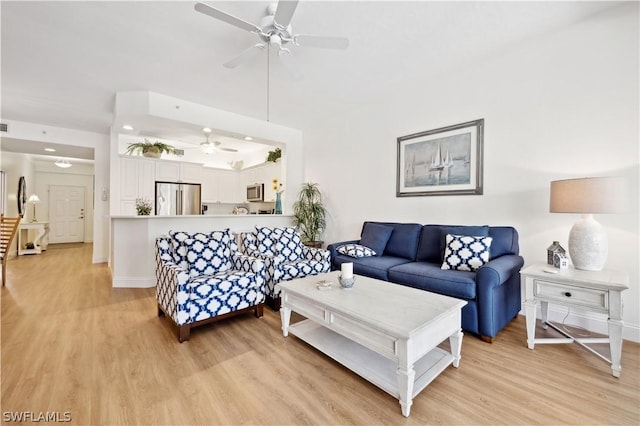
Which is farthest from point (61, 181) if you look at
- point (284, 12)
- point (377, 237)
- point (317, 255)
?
point (284, 12)

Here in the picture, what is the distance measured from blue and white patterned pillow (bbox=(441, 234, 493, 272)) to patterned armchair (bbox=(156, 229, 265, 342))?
188 centimetres

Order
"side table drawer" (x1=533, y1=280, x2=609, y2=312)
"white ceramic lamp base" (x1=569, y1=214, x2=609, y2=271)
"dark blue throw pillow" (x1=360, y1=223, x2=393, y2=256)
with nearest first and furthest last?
"side table drawer" (x1=533, y1=280, x2=609, y2=312) → "white ceramic lamp base" (x1=569, y1=214, x2=609, y2=271) → "dark blue throw pillow" (x1=360, y1=223, x2=393, y2=256)

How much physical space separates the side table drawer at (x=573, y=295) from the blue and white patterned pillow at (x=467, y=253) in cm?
48

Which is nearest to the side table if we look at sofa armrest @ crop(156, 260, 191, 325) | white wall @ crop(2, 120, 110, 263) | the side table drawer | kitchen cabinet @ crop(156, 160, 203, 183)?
the side table drawer

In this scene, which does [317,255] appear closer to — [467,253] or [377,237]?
[377,237]

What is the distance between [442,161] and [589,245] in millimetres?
1650

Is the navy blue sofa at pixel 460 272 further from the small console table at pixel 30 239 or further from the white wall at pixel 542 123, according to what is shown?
the small console table at pixel 30 239

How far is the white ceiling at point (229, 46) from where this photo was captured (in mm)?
2229

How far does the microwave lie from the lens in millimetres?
6223

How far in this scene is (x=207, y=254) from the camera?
2805 millimetres

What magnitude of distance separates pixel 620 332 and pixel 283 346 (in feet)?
7.65

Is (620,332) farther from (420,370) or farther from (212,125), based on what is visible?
(212,125)

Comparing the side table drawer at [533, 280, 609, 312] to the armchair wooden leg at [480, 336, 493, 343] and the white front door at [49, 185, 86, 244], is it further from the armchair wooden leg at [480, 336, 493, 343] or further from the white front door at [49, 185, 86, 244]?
the white front door at [49, 185, 86, 244]

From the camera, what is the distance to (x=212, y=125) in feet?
13.8
